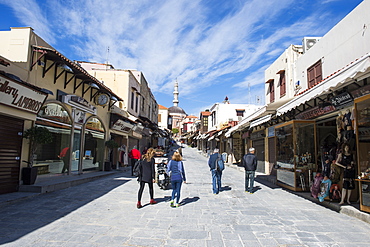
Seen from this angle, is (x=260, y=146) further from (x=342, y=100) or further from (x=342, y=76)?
(x=342, y=76)

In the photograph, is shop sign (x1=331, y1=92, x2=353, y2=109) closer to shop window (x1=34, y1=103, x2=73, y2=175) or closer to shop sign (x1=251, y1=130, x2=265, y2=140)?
shop sign (x1=251, y1=130, x2=265, y2=140)

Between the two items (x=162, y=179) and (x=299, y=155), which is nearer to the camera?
(x=299, y=155)

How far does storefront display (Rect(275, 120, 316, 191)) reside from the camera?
915 centimetres

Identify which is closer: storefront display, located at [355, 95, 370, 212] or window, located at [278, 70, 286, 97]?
storefront display, located at [355, 95, 370, 212]

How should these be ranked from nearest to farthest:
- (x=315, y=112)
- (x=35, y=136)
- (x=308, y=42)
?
(x=35, y=136), (x=315, y=112), (x=308, y=42)

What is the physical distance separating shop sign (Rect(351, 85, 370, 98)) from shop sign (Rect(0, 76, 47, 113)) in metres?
9.10

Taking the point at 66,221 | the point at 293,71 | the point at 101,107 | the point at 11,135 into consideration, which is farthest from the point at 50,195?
the point at 293,71

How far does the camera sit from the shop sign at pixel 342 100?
6.57 m

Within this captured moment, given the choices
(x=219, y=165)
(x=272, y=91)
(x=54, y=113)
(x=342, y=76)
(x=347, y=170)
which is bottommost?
(x=219, y=165)

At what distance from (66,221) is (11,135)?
4.34m

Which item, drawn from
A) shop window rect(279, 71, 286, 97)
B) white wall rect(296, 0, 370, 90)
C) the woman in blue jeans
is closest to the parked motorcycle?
the woman in blue jeans

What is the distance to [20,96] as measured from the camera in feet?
24.8

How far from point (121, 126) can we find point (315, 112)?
12908 millimetres

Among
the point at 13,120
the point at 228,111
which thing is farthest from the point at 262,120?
the point at 228,111
